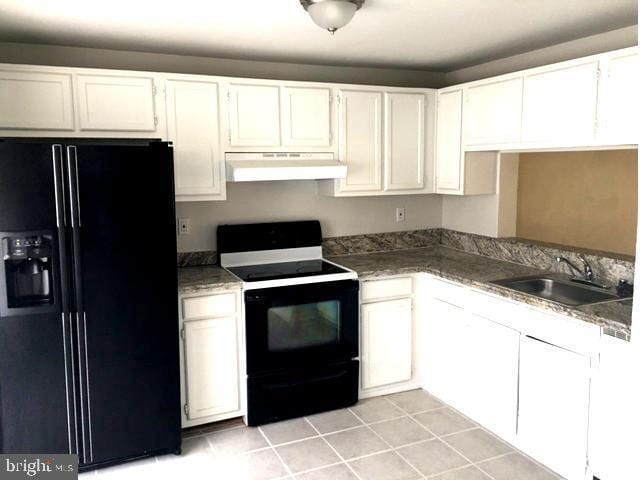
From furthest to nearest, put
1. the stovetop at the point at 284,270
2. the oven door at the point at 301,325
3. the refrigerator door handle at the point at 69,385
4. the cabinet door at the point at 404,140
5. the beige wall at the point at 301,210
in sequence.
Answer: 1. the cabinet door at the point at 404,140
2. the beige wall at the point at 301,210
3. the stovetop at the point at 284,270
4. the oven door at the point at 301,325
5. the refrigerator door handle at the point at 69,385

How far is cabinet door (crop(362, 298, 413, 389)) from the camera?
353cm

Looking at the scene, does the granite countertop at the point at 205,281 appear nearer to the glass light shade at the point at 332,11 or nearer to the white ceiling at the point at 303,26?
the white ceiling at the point at 303,26

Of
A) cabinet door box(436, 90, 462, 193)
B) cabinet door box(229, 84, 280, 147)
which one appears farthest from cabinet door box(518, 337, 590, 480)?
cabinet door box(229, 84, 280, 147)

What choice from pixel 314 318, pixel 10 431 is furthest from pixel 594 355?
pixel 10 431

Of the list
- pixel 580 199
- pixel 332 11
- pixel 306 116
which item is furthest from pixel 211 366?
pixel 580 199

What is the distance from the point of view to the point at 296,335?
3.31 metres

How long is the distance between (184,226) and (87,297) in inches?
40.7

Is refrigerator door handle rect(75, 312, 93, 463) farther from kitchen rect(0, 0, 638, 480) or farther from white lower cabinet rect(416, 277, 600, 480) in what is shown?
white lower cabinet rect(416, 277, 600, 480)

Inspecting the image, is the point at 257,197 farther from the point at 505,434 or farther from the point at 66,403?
the point at 505,434

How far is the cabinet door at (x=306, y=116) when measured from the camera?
11.4 ft

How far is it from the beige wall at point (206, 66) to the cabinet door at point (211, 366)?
5.36ft

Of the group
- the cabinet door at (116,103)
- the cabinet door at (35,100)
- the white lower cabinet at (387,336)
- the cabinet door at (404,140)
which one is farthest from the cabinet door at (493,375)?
the cabinet door at (35,100)

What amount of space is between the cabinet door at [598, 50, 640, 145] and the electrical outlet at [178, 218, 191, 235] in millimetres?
2439

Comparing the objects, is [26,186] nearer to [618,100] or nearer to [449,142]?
[449,142]
